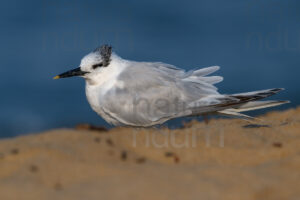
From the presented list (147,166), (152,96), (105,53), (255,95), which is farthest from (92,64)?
(147,166)

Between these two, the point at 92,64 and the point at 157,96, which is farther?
the point at 92,64

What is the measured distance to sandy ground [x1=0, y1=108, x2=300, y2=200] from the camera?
9.77ft

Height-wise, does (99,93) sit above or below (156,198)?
above

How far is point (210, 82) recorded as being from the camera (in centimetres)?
569

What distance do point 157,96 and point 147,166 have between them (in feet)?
6.69

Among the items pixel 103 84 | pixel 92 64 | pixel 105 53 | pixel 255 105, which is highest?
pixel 105 53

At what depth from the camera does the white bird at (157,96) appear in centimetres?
532

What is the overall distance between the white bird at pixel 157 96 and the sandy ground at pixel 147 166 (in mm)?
762

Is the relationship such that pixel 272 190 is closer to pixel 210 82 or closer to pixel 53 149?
pixel 53 149

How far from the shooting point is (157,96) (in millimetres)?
5391

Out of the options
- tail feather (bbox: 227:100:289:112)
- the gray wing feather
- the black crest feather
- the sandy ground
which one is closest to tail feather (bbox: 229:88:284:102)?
tail feather (bbox: 227:100:289:112)

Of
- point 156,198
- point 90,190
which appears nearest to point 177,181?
point 156,198

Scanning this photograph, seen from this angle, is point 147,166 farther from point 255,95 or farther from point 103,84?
point 103,84

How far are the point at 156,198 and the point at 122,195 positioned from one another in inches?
8.5
